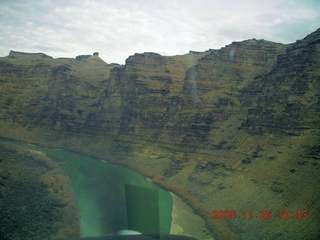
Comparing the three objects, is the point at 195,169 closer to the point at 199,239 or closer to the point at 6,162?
the point at 199,239
